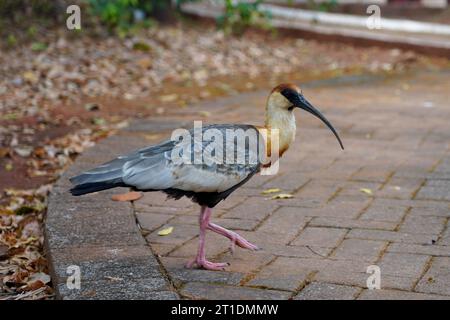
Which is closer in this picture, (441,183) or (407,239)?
(407,239)

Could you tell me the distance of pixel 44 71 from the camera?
8867mm

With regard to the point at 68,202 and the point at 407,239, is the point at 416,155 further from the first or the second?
the point at 68,202

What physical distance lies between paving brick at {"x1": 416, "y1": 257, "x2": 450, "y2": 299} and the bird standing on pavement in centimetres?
87

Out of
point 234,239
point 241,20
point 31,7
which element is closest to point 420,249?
point 234,239

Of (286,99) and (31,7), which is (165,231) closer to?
(286,99)

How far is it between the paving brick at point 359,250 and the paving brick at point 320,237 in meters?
0.06

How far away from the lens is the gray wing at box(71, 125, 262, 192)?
12.0 ft

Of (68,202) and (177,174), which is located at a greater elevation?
(177,174)

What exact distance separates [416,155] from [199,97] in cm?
312

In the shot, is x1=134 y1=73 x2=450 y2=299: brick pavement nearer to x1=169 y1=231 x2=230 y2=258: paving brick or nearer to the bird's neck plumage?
x1=169 y1=231 x2=230 y2=258: paving brick

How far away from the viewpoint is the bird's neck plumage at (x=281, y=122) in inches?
153

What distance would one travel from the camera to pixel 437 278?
3643 mm

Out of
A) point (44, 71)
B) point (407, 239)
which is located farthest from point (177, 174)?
point (44, 71)
